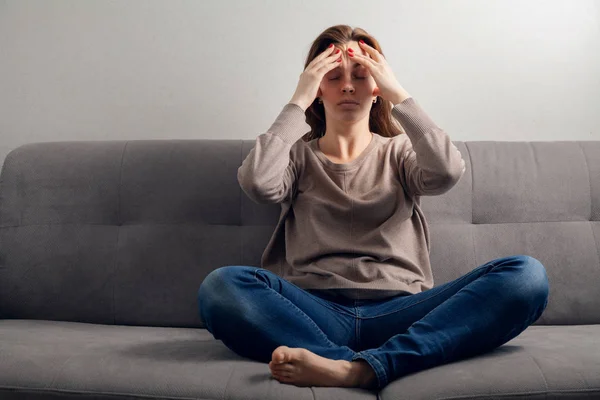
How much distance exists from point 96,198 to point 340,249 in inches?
29.7

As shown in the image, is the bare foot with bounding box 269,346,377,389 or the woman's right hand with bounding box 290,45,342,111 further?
the woman's right hand with bounding box 290,45,342,111

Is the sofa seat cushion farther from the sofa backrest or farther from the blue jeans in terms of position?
the sofa backrest

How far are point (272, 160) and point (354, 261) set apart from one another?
310 millimetres

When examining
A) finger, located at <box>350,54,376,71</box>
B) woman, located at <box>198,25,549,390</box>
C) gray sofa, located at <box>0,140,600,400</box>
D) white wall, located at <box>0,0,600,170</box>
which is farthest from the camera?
white wall, located at <box>0,0,600,170</box>

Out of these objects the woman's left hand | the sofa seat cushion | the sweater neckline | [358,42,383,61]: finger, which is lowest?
the sofa seat cushion

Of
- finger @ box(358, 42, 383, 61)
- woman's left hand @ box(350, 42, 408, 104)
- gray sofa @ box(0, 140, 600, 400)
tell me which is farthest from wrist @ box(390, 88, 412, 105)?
gray sofa @ box(0, 140, 600, 400)

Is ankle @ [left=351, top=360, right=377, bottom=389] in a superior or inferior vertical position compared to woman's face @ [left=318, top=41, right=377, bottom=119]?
inferior

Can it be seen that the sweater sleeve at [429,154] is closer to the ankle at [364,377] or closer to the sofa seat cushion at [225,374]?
the sofa seat cushion at [225,374]

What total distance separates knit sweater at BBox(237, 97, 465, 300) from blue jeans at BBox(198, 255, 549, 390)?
16 centimetres

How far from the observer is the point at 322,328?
149cm

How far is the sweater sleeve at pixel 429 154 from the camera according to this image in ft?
5.35

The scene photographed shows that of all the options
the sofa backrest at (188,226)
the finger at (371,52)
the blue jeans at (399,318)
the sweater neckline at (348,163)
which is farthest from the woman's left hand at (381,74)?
the blue jeans at (399,318)

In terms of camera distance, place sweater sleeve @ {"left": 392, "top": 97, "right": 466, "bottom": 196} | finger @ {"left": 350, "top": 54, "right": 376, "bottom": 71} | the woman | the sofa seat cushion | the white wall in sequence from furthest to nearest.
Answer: the white wall
finger @ {"left": 350, "top": 54, "right": 376, "bottom": 71}
sweater sleeve @ {"left": 392, "top": 97, "right": 466, "bottom": 196}
the woman
the sofa seat cushion

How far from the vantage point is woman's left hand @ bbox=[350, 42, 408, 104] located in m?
1.73
